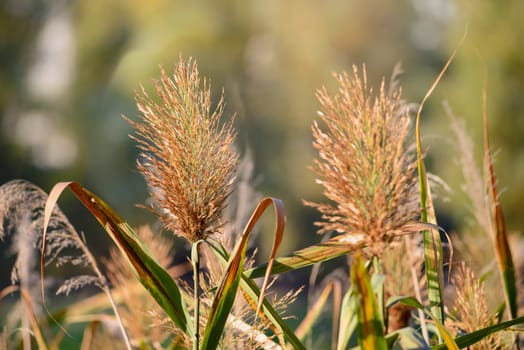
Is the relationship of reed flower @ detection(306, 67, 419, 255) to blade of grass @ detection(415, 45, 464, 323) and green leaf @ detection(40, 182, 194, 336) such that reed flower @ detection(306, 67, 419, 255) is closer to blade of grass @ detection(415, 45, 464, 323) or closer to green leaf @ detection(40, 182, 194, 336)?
blade of grass @ detection(415, 45, 464, 323)

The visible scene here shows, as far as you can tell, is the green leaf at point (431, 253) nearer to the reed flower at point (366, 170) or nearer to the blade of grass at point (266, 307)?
the reed flower at point (366, 170)

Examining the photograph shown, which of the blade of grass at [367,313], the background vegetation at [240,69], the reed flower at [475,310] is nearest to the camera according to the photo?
the blade of grass at [367,313]

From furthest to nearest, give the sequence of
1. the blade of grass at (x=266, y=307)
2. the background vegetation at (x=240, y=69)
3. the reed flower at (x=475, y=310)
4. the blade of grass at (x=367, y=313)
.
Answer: the background vegetation at (x=240, y=69) < the reed flower at (x=475, y=310) < the blade of grass at (x=266, y=307) < the blade of grass at (x=367, y=313)

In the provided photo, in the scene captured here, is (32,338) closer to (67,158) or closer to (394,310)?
(394,310)

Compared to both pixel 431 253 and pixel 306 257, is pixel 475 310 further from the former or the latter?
pixel 306 257

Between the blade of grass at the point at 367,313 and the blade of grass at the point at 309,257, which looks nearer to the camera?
the blade of grass at the point at 367,313

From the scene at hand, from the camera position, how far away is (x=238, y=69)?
12.5 meters

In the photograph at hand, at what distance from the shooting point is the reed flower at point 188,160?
2.67 ft

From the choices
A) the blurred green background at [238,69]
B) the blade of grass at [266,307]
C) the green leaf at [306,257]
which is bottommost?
the blade of grass at [266,307]

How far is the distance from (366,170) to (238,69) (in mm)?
11875

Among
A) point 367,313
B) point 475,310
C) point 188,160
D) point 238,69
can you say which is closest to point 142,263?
point 188,160

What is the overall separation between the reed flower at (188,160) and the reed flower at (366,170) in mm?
124

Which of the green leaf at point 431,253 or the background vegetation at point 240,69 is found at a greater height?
the background vegetation at point 240,69

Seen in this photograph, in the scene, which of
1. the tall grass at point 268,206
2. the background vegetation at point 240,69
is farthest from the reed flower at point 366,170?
the background vegetation at point 240,69
